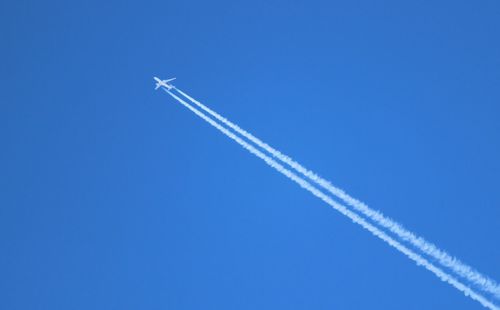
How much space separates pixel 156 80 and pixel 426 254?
6.19 meters

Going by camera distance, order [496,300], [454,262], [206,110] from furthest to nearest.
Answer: [206,110] < [454,262] < [496,300]

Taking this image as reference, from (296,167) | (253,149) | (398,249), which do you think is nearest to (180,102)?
(253,149)

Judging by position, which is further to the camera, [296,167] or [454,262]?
[296,167]

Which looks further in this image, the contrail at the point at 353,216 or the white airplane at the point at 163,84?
the white airplane at the point at 163,84

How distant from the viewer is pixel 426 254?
12375 mm

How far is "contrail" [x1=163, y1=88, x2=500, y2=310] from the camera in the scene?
11.9m

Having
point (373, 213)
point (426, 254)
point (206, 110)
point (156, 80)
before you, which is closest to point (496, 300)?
point (426, 254)

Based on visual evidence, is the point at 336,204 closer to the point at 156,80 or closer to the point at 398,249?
the point at 398,249

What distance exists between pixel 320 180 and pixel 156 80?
3858 millimetres

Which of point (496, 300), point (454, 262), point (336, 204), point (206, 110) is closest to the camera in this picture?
point (496, 300)

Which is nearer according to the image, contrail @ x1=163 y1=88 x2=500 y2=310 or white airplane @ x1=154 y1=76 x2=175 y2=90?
contrail @ x1=163 y1=88 x2=500 y2=310

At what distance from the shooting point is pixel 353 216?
12930 millimetres

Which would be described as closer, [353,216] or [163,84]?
[353,216]

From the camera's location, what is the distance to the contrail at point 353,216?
469 inches
